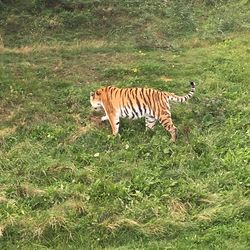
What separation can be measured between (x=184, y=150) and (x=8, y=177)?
3.29 metres

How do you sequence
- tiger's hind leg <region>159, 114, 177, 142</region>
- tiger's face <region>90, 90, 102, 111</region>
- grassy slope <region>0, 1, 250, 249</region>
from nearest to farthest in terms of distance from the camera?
grassy slope <region>0, 1, 250, 249</region> → tiger's hind leg <region>159, 114, 177, 142</region> → tiger's face <region>90, 90, 102, 111</region>

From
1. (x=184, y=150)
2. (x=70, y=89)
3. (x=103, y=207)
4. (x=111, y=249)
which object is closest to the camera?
(x=111, y=249)

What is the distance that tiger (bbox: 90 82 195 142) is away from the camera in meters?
11.2

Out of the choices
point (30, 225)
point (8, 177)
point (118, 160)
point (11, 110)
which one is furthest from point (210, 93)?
point (30, 225)

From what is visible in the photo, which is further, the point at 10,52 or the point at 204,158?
the point at 10,52

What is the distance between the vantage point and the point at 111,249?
24.9 feet

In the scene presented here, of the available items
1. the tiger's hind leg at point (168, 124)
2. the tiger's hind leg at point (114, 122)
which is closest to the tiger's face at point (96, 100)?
the tiger's hind leg at point (114, 122)

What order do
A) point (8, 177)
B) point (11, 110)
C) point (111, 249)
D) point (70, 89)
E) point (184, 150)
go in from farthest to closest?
point (70, 89), point (11, 110), point (184, 150), point (8, 177), point (111, 249)

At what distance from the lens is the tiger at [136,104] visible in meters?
11.2

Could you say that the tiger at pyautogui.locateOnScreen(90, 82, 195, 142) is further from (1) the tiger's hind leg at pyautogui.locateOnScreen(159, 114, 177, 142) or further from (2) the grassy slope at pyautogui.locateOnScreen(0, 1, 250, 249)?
(2) the grassy slope at pyautogui.locateOnScreen(0, 1, 250, 249)

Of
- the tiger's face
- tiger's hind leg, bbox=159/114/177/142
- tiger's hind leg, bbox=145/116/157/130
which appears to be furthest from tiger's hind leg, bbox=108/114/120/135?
tiger's hind leg, bbox=159/114/177/142

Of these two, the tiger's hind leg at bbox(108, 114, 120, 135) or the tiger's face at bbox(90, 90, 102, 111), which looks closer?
the tiger's hind leg at bbox(108, 114, 120, 135)

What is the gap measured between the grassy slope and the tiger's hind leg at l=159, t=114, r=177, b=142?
0.60ft

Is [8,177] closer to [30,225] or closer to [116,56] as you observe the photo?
[30,225]
